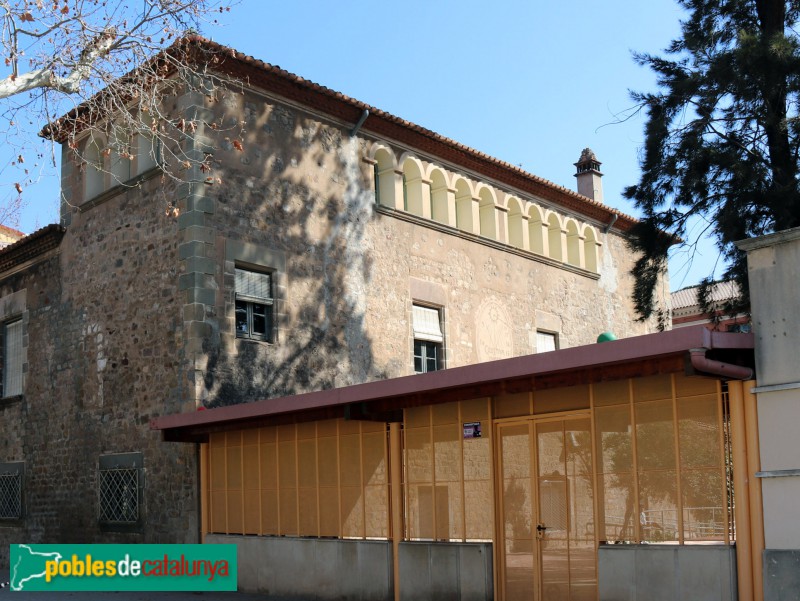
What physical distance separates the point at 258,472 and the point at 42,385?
22.4 feet

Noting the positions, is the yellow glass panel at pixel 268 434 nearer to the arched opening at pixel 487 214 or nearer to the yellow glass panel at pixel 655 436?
the yellow glass panel at pixel 655 436

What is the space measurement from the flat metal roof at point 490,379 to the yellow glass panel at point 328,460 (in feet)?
1.38

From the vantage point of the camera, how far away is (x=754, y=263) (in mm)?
8367

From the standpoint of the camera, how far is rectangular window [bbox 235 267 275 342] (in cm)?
1527

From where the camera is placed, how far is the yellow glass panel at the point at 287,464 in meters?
12.7

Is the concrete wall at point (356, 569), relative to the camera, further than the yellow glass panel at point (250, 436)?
No

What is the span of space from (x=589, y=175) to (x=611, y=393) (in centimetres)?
1897

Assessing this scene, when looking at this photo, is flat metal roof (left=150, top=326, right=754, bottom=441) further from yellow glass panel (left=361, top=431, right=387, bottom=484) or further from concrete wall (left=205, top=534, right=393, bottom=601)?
concrete wall (left=205, top=534, right=393, bottom=601)

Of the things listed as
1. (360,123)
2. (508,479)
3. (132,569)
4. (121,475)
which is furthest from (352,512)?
(360,123)

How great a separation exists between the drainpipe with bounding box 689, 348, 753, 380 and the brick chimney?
1958 cm

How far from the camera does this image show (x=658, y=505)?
8.77 metres

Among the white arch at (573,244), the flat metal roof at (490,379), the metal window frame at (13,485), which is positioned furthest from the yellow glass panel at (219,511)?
the white arch at (573,244)

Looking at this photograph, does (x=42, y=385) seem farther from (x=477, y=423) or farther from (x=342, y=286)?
(x=477, y=423)

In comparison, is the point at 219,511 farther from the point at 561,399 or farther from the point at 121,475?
the point at 561,399
